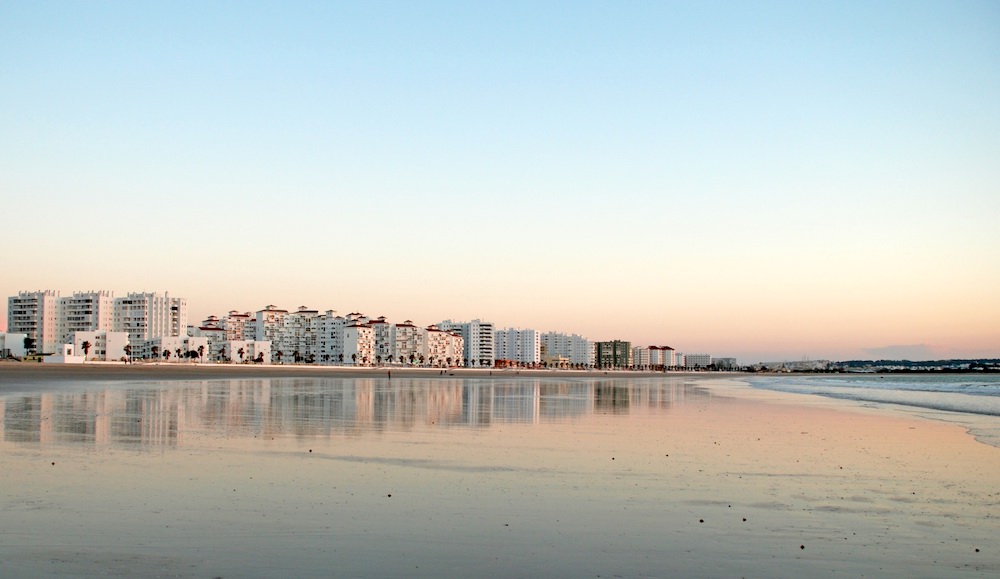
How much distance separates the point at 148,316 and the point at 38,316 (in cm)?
2693

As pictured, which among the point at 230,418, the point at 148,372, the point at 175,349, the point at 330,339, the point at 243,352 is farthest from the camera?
the point at 330,339

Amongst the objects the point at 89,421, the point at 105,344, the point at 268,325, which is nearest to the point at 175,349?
the point at 105,344

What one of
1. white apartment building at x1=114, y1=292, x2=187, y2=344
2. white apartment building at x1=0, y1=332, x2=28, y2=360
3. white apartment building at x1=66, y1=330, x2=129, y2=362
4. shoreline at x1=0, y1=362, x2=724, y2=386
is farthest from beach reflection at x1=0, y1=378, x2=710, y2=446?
→ white apartment building at x1=114, y1=292, x2=187, y2=344

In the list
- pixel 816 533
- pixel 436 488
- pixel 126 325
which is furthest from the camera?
pixel 126 325

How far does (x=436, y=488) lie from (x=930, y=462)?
889cm

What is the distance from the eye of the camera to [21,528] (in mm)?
7336

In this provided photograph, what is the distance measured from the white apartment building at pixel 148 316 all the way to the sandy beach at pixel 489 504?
164 meters

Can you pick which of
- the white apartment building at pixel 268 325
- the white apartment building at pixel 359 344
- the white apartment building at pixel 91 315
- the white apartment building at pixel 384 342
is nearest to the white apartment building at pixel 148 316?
the white apartment building at pixel 91 315

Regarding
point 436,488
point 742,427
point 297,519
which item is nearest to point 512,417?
point 742,427

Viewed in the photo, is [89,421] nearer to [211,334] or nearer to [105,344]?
[105,344]

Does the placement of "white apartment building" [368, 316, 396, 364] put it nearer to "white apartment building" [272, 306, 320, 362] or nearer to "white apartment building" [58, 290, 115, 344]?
"white apartment building" [272, 306, 320, 362]

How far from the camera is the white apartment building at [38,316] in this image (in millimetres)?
172625

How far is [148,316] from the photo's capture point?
554 ft

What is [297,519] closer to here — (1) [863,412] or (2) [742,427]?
(2) [742,427]
